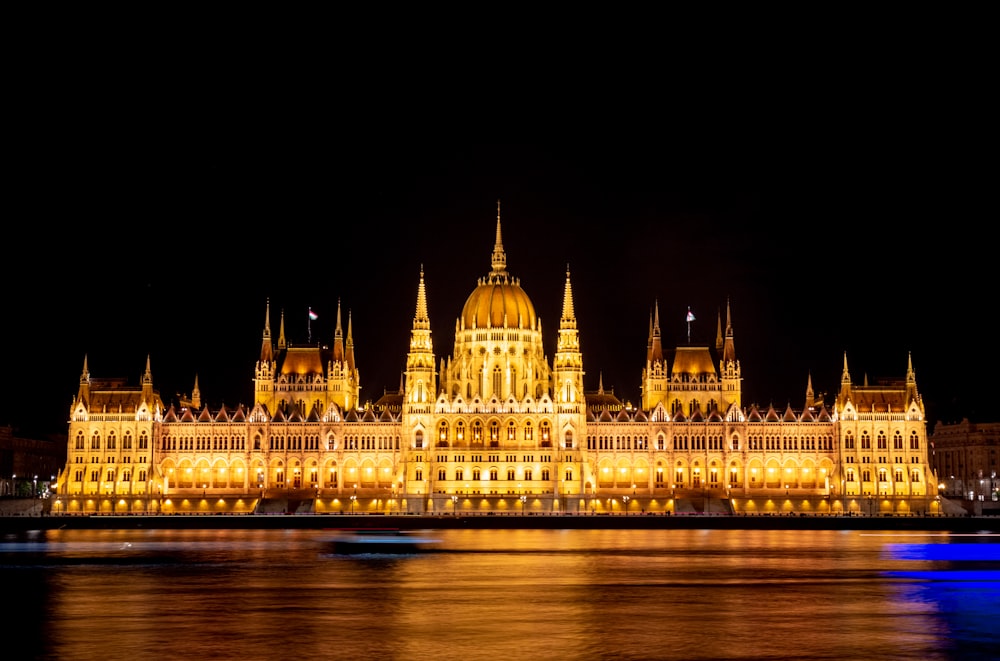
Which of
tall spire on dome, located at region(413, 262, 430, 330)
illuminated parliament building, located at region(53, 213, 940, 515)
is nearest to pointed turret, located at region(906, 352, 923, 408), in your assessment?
illuminated parliament building, located at region(53, 213, 940, 515)

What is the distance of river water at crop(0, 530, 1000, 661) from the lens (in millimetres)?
46562

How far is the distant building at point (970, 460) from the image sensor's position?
178m

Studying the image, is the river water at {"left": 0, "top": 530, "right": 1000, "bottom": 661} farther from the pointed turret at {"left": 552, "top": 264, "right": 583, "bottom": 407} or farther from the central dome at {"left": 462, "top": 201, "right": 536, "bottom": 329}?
the central dome at {"left": 462, "top": 201, "right": 536, "bottom": 329}

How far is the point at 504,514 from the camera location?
145 m

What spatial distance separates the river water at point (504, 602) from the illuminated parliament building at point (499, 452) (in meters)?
59.4

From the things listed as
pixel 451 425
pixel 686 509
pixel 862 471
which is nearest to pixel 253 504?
pixel 451 425

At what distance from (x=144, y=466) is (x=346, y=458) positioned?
68.7 ft

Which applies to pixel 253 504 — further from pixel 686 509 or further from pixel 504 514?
pixel 686 509

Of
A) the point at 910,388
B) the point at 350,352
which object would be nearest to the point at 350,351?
the point at 350,352

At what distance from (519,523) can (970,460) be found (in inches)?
2927

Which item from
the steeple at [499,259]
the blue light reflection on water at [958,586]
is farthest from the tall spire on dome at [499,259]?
the blue light reflection on water at [958,586]

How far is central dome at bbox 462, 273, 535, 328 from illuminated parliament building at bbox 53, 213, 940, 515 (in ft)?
6.94

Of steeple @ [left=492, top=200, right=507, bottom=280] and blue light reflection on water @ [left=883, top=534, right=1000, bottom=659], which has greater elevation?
steeple @ [left=492, top=200, right=507, bottom=280]

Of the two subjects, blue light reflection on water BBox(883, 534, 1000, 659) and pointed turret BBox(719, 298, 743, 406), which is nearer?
blue light reflection on water BBox(883, 534, 1000, 659)
